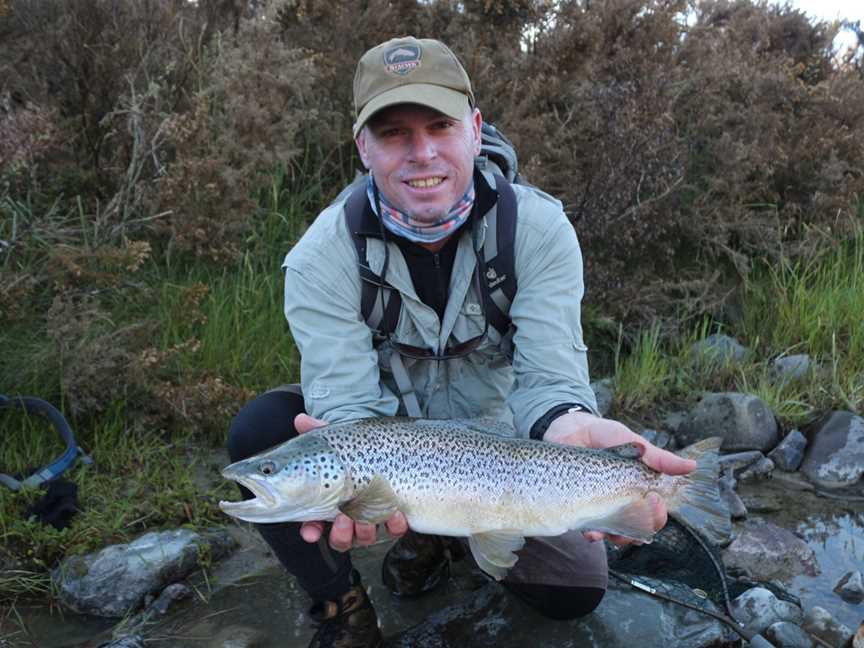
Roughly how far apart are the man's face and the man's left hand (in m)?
0.93

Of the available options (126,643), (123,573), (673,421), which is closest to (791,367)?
(673,421)

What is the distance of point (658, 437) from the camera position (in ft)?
18.2

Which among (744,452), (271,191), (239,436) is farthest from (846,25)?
(239,436)

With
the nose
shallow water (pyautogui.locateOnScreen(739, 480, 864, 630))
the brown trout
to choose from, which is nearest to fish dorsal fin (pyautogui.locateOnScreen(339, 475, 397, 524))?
the brown trout

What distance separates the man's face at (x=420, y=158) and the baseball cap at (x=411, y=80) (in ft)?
0.23

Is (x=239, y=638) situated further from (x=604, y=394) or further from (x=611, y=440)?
(x=604, y=394)

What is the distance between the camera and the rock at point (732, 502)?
4.66 metres

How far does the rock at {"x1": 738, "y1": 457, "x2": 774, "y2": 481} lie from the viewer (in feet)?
17.1

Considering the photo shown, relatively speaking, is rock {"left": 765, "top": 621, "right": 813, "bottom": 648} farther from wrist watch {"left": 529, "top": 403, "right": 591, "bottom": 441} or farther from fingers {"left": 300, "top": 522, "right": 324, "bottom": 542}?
fingers {"left": 300, "top": 522, "right": 324, "bottom": 542}

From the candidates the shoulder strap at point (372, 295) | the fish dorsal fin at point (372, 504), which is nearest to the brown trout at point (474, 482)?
the fish dorsal fin at point (372, 504)

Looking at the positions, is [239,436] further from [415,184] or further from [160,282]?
[160,282]

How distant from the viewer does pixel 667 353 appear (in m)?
6.46

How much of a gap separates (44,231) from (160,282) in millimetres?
728

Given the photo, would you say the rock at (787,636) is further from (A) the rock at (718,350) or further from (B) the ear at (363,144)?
(A) the rock at (718,350)
